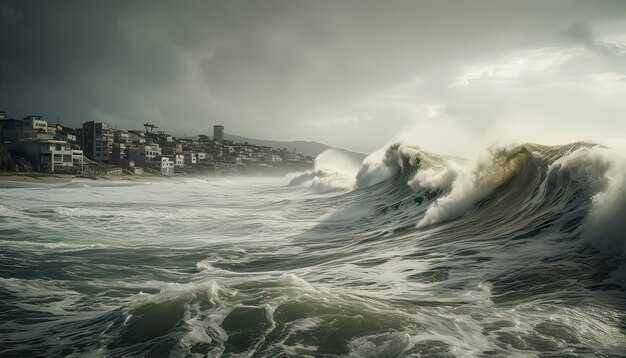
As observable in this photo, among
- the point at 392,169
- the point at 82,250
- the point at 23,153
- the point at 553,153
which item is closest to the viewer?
the point at 82,250

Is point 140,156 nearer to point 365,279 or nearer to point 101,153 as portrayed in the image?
point 101,153

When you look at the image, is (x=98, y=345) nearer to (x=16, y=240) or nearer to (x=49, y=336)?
(x=49, y=336)

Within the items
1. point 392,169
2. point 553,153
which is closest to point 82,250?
point 553,153

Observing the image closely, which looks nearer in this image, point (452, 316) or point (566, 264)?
point (452, 316)

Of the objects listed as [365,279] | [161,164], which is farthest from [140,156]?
[365,279]

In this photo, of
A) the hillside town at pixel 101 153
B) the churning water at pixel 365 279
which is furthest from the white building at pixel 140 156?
the churning water at pixel 365 279

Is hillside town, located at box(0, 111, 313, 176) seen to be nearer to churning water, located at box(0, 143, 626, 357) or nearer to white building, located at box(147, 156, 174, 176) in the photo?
white building, located at box(147, 156, 174, 176)
